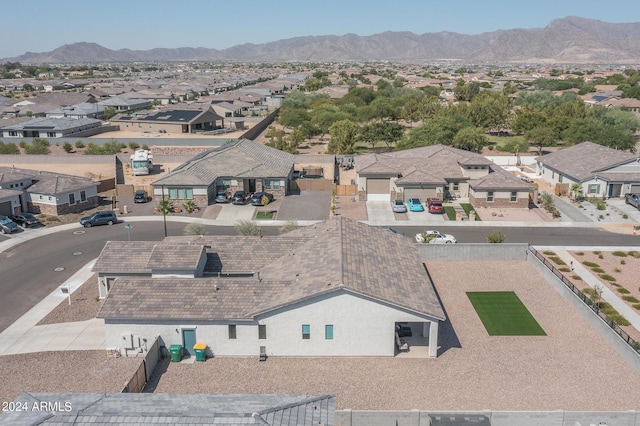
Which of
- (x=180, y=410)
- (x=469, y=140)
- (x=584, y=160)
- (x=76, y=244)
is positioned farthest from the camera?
(x=469, y=140)

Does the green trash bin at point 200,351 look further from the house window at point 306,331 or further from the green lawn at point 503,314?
the green lawn at point 503,314

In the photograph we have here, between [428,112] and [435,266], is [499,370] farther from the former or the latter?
[428,112]

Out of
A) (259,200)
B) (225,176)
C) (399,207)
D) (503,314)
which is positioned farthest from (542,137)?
(503,314)

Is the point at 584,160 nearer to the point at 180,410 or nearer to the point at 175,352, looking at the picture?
the point at 175,352

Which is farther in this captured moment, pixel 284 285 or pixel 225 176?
pixel 225 176

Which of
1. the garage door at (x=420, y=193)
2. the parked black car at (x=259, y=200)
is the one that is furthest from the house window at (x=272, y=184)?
the garage door at (x=420, y=193)

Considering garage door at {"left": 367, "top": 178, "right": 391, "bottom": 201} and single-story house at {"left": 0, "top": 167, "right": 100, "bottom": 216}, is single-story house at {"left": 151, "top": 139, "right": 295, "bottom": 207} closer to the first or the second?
single-story house at {"left": 0, "top": 167, "right": 100, "bottom": 216}

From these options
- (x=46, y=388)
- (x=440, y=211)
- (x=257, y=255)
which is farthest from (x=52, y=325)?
(x=440, y=211)
